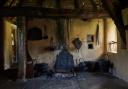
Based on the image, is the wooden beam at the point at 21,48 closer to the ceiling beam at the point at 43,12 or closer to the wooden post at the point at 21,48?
the wooden post at the point at 21,48

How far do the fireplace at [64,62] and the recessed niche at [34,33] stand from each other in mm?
1272

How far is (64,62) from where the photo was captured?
10.3 m

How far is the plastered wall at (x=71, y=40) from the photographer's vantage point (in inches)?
412

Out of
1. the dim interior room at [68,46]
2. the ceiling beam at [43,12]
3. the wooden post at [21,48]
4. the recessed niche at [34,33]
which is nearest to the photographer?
the ceiling beam at [43,12]

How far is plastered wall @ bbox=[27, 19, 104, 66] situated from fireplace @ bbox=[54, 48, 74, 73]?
25 cm

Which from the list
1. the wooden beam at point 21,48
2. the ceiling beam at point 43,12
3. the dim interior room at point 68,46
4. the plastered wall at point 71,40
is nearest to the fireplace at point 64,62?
the dim interior room at point 68,46

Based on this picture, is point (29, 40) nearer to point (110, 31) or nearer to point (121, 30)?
point (110, 31)

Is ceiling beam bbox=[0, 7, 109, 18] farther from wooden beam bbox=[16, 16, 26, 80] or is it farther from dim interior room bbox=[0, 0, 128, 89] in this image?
wooden beam bbox=[16, 16, 26, 80]

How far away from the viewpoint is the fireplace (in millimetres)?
10258

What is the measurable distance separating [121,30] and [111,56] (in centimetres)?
288

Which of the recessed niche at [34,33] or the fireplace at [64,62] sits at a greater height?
the recessed niche at [34,33]

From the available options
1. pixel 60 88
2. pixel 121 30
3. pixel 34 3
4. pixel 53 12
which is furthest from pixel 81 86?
pixel 34 3

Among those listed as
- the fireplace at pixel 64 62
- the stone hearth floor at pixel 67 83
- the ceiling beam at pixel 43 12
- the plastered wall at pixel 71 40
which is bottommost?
the stone hearth floor at pixel 67 83

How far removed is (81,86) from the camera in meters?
7.29
